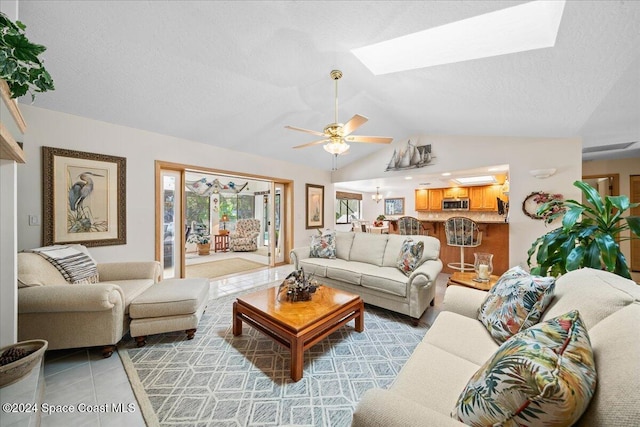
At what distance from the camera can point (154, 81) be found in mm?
2551

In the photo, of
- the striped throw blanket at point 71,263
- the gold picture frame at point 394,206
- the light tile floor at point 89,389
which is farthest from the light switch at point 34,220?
the gold picture frame at point 394,206

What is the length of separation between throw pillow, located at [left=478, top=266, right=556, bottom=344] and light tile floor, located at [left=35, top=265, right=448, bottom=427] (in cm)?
223

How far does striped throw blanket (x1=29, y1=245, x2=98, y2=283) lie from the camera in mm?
2221

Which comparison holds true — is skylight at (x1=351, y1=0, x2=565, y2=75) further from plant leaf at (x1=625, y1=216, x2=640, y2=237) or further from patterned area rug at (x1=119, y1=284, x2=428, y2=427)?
patterned area rug at (x1=119, y1=284, x2=428, y2=427)

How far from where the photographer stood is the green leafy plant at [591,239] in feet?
5.33

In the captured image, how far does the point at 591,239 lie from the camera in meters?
1.76

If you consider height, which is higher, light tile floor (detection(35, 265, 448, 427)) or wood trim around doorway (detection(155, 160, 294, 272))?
wood trim around doorway (detection(155, 160, 294, 272))

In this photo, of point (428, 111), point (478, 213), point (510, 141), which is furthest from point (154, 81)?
point (478, 213)

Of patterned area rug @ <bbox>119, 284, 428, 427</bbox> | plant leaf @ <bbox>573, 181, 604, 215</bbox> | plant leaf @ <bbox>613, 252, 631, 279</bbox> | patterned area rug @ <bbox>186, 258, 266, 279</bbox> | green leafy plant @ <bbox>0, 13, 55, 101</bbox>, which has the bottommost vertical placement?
patterned area rug @ <bbox>119, 284, 428, 427</bbox>

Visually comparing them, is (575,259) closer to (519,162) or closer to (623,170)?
(519,162)

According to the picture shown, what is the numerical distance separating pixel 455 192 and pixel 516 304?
6525 mm

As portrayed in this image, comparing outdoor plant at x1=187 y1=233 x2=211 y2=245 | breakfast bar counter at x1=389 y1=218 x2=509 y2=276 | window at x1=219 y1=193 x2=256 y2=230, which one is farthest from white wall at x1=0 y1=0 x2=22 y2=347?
window at x1=219 y1=193 x2=256 y2=230

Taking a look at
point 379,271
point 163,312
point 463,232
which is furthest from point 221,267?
point 463,232

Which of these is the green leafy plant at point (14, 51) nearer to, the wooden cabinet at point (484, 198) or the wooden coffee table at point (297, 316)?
the wooden coffee table at point (297, 316)
